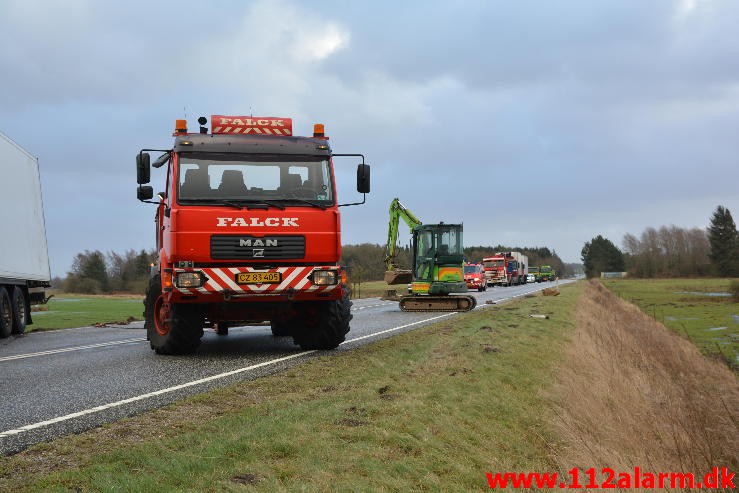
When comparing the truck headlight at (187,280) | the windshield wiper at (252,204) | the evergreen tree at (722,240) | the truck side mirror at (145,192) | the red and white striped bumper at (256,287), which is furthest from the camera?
the evergreen tree at (722,240)

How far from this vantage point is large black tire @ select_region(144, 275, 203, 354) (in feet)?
34.3

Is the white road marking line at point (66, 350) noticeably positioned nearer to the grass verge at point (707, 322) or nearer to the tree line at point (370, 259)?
the tree line at point (370, 259)

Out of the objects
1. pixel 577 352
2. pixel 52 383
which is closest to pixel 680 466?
pixel 577 352

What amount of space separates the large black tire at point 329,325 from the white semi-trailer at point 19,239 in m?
8.12

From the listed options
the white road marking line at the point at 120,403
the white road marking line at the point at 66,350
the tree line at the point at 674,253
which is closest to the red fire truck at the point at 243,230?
the white road marking line at the point at 120,403

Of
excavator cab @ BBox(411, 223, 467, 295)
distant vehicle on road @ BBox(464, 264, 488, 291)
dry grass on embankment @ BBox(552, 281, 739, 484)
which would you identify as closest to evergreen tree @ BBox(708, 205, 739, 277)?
distant vehicle on road @ BBox(464, 264, 488, 291)

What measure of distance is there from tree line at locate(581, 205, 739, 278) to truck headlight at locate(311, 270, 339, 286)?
108 metres

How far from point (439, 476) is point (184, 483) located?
6.10 feet

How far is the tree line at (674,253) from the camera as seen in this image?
392 feet

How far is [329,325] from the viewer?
11.2 meters

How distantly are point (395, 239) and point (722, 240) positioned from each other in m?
114

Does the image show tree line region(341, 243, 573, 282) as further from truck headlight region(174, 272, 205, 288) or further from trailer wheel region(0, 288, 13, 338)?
trailer wheel region(0, 288, 13, 338)

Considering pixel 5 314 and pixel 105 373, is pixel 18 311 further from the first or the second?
pixel 105 373

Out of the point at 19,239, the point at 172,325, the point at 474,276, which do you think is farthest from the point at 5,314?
the point at 474,276
